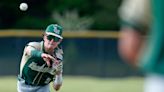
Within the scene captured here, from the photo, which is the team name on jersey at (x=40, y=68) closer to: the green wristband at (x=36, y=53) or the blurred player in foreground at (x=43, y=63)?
the blurred player in foreground at (x=43, y=63)

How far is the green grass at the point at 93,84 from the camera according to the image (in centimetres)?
1591

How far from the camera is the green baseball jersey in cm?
871

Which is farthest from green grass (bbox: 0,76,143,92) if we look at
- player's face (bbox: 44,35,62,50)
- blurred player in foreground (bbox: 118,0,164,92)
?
blurred player in foreground (bbox: 118,0,164,92)

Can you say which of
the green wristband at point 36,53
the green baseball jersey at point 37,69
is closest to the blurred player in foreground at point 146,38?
the green wristband at point 36,53

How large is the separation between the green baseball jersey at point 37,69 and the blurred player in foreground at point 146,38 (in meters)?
5.87

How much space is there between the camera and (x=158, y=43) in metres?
2.75

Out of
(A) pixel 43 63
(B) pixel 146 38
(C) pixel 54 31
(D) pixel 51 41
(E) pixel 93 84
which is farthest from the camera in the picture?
(E) pixel 93 84

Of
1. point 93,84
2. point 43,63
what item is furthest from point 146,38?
point 93,84

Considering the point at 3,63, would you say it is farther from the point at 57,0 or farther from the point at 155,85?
the point at 155,85

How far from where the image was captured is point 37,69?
884 cm

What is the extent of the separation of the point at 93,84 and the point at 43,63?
9.12m

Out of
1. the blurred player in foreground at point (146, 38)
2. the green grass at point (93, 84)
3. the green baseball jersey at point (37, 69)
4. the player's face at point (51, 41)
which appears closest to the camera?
the blurred player in foreground at point (146, 38)

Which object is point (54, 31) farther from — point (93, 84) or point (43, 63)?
point (93, 84)

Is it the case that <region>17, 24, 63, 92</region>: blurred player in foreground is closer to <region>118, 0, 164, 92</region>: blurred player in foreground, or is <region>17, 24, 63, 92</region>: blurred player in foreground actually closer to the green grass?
<region>118, 0, 164, 92</region>: blurred player in foreground
